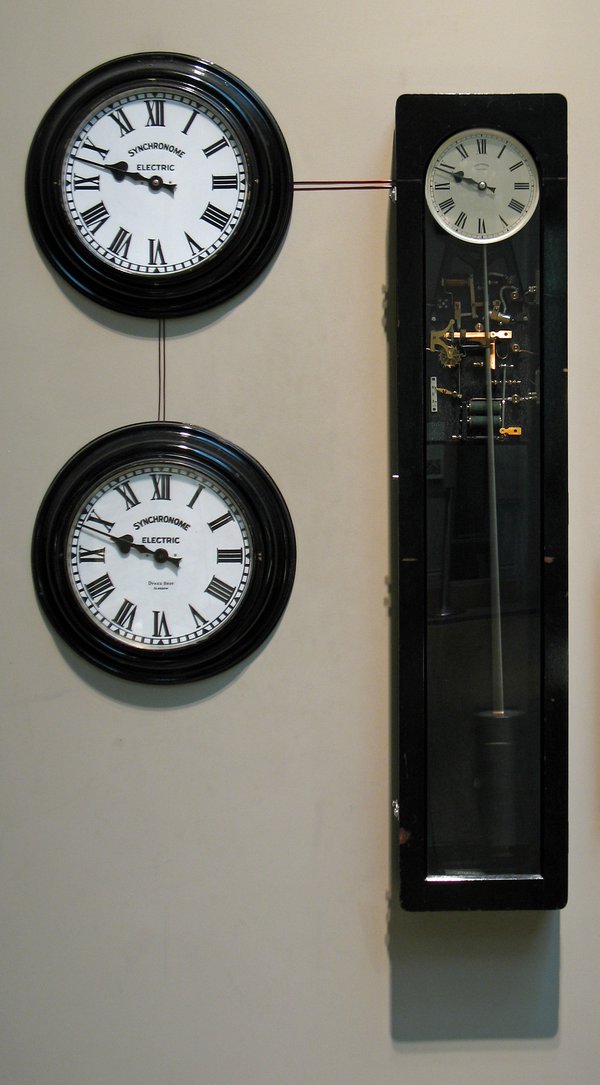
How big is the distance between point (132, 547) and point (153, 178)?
60 centimetres

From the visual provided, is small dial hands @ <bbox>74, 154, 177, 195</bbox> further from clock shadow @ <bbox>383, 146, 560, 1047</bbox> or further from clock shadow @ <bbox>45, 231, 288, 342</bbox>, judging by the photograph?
clock shadow @ <bbox>383, 146, 560, 1047</bbox>

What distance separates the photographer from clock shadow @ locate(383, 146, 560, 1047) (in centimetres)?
167

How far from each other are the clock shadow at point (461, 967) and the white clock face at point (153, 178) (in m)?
0.64

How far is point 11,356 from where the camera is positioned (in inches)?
65.0

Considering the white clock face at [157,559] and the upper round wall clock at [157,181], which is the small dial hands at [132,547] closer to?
the white clock face at [157,559]

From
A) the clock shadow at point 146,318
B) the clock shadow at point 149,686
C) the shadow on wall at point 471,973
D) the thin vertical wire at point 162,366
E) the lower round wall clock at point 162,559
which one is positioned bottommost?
the shadow on wall at point 471,973

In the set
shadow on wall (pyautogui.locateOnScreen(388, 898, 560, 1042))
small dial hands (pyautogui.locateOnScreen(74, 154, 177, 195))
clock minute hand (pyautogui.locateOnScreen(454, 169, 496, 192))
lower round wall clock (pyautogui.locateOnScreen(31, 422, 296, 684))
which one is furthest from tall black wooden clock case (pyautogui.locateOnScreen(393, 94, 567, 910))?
small dial hands (pyautogui.locateOnScreen(74, 154, 177, 195))

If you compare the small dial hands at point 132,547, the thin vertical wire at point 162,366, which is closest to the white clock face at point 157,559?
the small dial hands at point 132,547

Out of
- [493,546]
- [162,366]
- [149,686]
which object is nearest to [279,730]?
[149,686]

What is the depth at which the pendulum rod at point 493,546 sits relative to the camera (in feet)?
5.15

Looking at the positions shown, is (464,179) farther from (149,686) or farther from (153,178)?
(149,686)

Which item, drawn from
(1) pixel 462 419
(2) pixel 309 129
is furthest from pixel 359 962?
(2) pixel 309 129

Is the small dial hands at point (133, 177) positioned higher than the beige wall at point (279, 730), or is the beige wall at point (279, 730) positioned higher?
the small dial hands at point (133, 177)

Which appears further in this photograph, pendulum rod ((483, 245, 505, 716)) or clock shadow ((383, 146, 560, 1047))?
clock shadow ((383, 146, 560, 1047))
